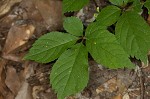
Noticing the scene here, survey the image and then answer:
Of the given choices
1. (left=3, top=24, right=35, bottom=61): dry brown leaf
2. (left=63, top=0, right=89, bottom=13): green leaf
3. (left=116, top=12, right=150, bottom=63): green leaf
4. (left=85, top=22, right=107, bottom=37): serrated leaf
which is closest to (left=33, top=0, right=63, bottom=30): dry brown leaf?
(left=3, top=24, right=35, bottom=61): dry brown leaf

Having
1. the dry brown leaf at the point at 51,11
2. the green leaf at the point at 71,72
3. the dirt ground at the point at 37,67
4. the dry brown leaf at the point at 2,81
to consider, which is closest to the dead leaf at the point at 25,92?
the dirt ground at the point at 37,67

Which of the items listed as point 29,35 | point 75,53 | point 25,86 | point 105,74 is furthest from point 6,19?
point 105,74

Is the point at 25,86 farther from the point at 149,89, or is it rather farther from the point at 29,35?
the point at 149,89

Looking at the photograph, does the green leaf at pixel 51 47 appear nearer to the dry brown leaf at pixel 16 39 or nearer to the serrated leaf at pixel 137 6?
the dry brown leaf at pixel 16 39

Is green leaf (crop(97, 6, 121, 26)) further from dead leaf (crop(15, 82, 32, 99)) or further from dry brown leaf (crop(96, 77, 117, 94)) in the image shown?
dead leaf (crop(15, 82, 32, 99))

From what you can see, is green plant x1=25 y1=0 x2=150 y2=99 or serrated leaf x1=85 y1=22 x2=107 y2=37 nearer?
green plant x1=25 y1=0 x2=150 y2=99
